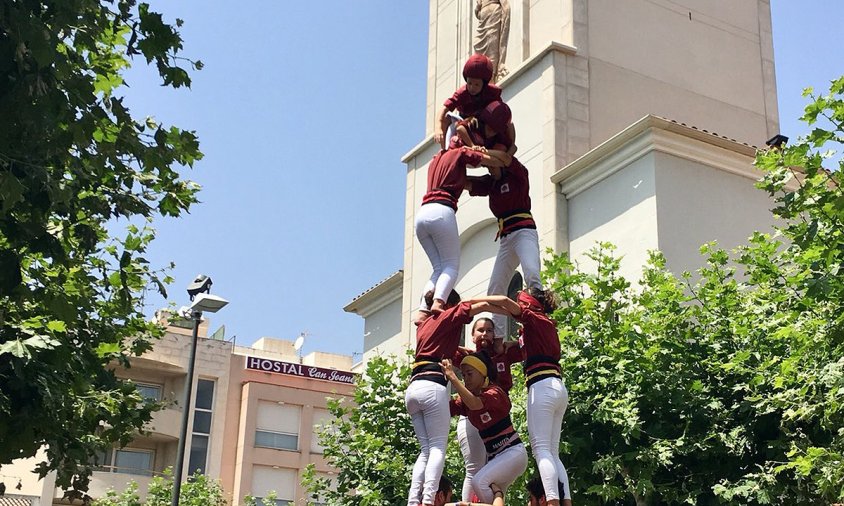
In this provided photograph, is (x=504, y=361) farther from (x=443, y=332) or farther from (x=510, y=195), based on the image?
(x=510, y=195)

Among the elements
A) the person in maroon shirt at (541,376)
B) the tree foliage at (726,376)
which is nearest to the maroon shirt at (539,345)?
the person in maroon shirt at (541,376)

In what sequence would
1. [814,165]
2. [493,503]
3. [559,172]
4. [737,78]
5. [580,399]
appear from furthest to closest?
[737,78] < [559,172] < [580,399] < [814,165] < [493,503]

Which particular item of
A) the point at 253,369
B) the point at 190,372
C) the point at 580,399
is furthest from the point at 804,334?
the point at 253,369

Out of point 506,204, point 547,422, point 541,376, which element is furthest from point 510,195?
point 547,422

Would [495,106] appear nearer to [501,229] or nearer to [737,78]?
[501,229]

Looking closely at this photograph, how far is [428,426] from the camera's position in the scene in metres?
9.55

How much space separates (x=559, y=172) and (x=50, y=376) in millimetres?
15926

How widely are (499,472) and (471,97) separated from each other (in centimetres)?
365

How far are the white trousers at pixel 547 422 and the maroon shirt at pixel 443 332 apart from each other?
832mm

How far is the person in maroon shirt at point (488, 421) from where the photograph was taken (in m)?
9.73

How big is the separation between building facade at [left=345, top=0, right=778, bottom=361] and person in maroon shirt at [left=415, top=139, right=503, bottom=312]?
40.7ft

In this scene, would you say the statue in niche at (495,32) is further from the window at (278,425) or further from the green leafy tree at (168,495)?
the window at (278,425)

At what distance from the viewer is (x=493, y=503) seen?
9.59 metres

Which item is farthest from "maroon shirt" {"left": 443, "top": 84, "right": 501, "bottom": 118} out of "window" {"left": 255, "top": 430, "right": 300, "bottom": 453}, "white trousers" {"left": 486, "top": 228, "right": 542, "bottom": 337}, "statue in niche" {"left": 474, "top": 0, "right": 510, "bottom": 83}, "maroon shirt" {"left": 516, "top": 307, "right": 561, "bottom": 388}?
"window" {"left": 255, "top": 430, "right": 300, "bottom": 453}
